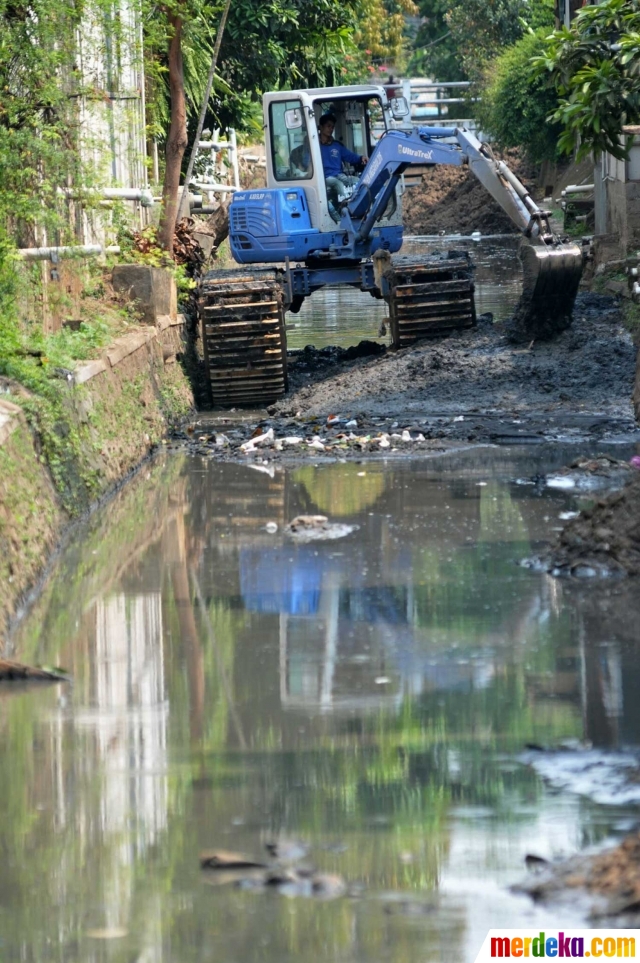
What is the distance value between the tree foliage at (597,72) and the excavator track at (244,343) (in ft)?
15.1

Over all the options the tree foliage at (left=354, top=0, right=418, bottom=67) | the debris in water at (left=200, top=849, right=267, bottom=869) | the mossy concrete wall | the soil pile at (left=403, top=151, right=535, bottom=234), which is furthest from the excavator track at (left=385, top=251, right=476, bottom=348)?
the tree foliage at (left=354, top=0, right=418, bottom=67)

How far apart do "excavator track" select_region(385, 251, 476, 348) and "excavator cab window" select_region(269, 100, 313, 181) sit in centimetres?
162

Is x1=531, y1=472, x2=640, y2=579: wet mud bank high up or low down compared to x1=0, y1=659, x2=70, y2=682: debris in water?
up

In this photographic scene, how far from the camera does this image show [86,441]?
11805mm

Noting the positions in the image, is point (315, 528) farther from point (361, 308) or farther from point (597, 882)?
point (361, 308)

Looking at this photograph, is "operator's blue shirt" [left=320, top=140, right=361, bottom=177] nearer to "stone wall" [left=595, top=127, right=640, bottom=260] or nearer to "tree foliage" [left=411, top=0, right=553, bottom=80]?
"stone wall" [left=595, top=127, right=640, bottom=260]

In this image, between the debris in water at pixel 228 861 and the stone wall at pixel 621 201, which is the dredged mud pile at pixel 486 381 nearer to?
the stone wall at pixel 621 201

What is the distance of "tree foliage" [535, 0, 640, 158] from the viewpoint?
12.2m

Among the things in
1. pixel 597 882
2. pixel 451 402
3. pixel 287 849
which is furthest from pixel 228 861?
pixel 451 402

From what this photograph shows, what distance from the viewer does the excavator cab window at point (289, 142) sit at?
17.6 m

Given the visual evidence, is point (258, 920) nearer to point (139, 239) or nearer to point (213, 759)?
point (213, 759)

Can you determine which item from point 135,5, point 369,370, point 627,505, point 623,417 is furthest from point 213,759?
point 135,5

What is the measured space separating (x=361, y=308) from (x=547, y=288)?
30.1 feet

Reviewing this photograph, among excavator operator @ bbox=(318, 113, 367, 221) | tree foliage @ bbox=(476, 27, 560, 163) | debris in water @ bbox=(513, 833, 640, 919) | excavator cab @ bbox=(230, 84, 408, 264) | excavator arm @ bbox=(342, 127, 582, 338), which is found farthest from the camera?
Result: tree foliage @ bbox=(476, 27, 560, 163)
